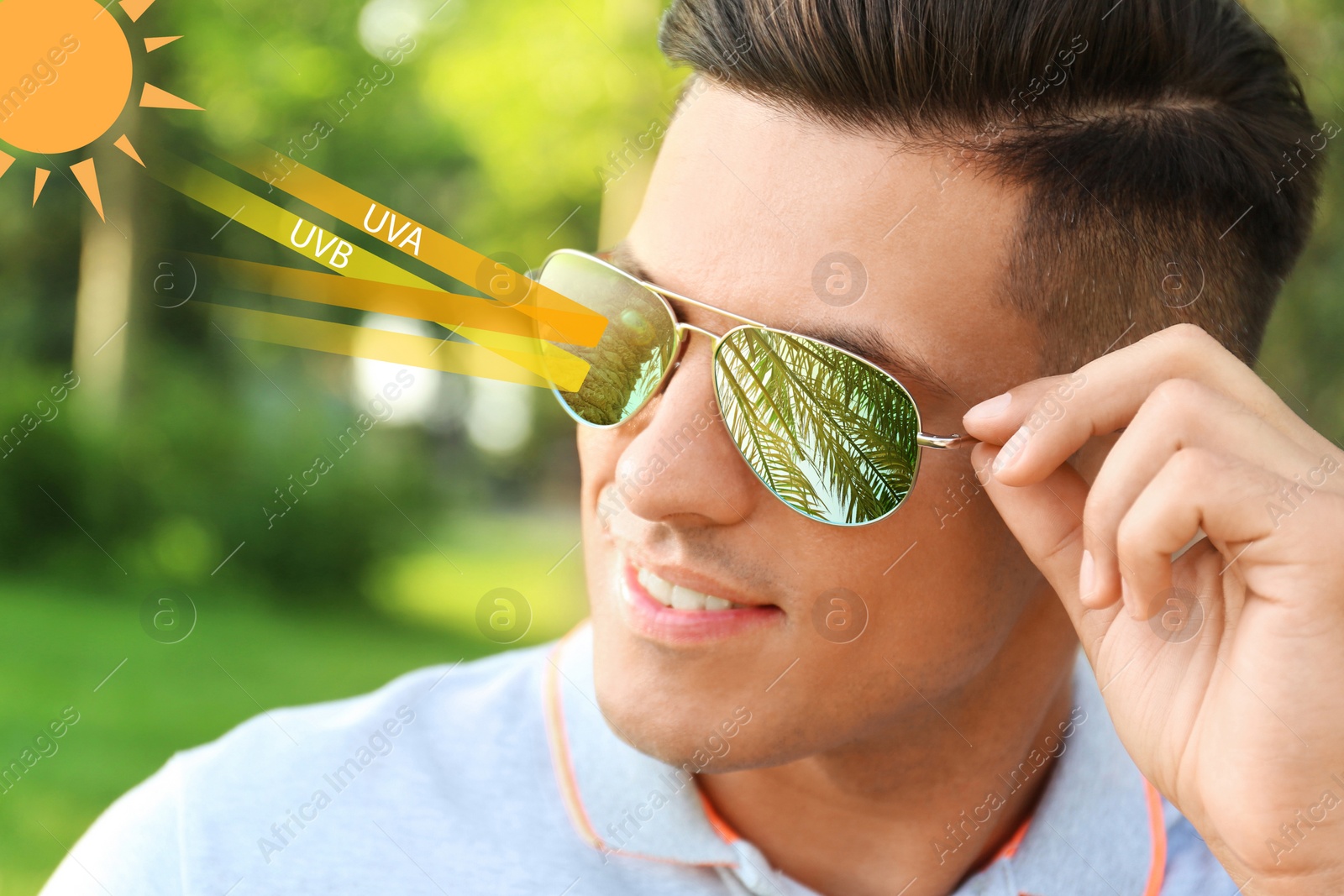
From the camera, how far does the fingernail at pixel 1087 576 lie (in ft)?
6.18

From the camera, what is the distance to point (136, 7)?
49.0 feet

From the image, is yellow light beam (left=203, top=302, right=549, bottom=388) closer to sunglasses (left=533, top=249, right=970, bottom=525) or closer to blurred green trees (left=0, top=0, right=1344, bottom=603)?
blurred green trees (left=0, top=0, right=1344, bottom=603)

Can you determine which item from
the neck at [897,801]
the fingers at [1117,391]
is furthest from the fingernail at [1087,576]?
the neck at [897,801]

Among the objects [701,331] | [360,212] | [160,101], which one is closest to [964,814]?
[701,331]

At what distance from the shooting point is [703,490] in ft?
6.86

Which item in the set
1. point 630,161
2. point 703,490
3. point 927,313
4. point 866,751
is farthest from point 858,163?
point 630,161

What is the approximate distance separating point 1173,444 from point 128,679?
381 inches

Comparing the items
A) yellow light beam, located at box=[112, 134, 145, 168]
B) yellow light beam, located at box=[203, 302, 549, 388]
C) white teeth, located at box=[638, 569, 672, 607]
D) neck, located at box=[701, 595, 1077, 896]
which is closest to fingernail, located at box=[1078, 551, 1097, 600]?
neck, located at box=[701, 595, 1077, 896]

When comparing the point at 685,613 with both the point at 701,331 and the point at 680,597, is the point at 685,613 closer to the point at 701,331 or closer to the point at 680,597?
the point at 680,597

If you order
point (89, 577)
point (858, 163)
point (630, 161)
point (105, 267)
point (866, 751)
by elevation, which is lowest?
point (89, 577)

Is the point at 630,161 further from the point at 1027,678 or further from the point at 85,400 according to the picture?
the point at 85,400

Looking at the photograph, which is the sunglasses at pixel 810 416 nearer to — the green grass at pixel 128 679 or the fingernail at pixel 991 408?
the fingernail at pixel 991 408

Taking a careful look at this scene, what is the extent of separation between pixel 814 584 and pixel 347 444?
13141mm

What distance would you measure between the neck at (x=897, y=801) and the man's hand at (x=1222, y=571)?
506mm
